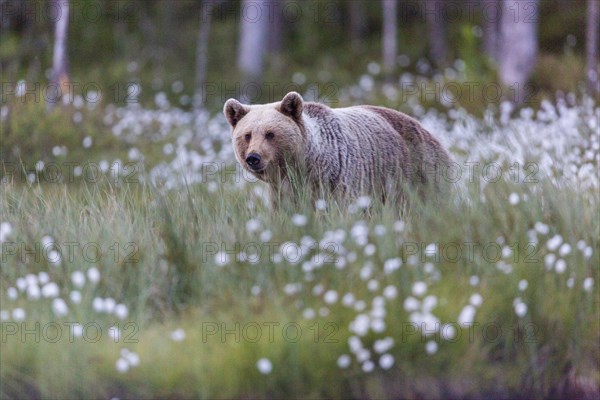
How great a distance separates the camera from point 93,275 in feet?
14.7

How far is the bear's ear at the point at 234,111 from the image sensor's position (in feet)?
21.9

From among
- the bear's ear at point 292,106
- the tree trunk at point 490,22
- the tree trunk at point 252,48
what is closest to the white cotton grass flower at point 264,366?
the bear's ear at point 292,106

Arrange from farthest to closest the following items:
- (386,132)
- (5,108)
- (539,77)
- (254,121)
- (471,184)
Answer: (539,77), (5,108), (386,132), (254,121), (471,184)

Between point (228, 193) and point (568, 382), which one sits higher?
point (228, 193)

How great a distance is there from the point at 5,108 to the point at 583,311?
283 inches

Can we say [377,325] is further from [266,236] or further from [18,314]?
[18,314]

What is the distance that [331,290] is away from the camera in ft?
15.2

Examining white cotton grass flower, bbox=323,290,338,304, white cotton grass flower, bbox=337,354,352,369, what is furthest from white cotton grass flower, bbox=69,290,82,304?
white cotton grass flower, bbox=337,354,352,369

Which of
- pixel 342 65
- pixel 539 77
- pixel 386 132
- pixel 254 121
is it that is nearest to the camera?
pixel 254 121

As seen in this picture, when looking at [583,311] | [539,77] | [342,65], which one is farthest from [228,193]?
[342,65]

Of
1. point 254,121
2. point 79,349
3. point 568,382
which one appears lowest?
point 568,382

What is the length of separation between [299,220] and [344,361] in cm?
106

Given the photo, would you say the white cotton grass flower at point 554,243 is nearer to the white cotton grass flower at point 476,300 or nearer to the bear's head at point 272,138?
the white cotton grass flower at point 476,300

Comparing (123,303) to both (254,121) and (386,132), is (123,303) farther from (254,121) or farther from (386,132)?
(386,132)
